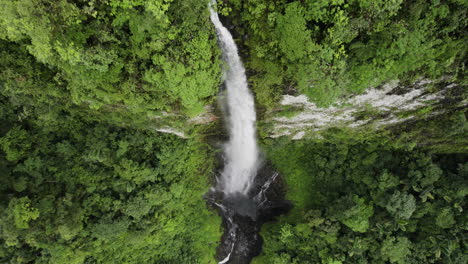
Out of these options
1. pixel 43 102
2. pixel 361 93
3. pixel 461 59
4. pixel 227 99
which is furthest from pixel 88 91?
pixel 461 59

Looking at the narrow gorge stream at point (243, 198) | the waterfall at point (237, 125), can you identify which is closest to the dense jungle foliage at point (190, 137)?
the waterfall at point (237, 125)

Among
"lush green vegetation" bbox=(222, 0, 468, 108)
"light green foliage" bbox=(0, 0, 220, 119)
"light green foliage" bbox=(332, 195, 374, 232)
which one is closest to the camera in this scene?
"light green foliage" bbox=(0, 0, 220, 119)

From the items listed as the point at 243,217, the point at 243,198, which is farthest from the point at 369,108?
the point at 243,217

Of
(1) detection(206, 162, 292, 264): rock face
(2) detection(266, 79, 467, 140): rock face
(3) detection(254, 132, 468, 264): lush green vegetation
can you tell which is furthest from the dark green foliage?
(3) detection(254, 132, 468, 264): lush green vegetation

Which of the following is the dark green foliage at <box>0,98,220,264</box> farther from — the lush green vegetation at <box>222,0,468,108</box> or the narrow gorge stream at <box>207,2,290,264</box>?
the lush green vegetation at <box>222,0,468,108</box>

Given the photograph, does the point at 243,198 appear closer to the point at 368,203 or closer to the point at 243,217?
the point at 243,217

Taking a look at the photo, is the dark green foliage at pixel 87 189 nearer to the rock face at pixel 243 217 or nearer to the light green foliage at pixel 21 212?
the light green foliage at pixel 21 212
